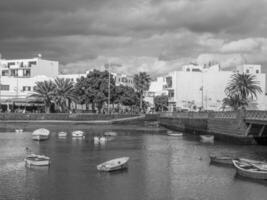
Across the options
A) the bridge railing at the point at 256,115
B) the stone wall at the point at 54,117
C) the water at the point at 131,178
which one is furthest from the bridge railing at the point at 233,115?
the stone wall at the point at 54,117

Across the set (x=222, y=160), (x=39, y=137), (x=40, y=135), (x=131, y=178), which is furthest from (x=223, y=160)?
(x=40, y=135)

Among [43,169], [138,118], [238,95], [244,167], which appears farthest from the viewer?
[138,118]

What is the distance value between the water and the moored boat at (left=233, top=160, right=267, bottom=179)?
115 cm

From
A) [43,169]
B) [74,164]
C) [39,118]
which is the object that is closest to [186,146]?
[74,164]

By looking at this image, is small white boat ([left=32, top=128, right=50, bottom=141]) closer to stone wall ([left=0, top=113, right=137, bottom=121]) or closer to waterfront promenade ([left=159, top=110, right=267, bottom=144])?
waterfront promenade ([left=159, top=110, right=267, bottom=144])

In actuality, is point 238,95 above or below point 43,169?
above

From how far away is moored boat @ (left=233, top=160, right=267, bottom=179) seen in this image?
188ft

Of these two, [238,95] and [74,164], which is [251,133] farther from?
[238,95]

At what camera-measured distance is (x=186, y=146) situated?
4021 inches

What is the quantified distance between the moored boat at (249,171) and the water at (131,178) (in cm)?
115

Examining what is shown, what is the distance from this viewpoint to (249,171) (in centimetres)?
5862

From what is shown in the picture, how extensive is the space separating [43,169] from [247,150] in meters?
44.2

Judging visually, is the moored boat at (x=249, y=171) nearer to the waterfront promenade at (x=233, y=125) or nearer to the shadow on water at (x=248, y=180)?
the shadow on water at (x=248, y=180)

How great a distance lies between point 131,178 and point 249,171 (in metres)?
16.0
